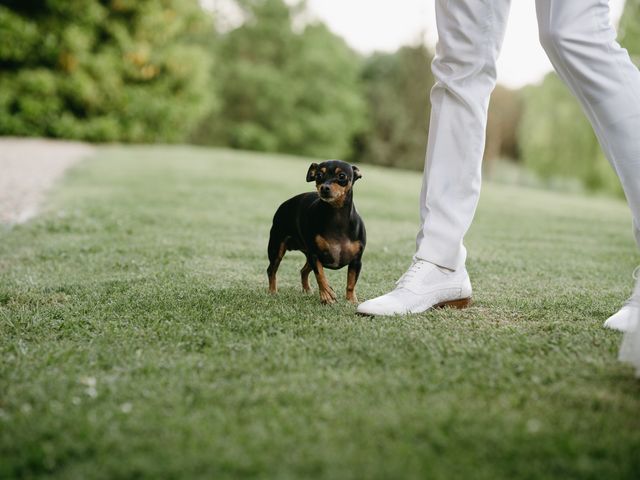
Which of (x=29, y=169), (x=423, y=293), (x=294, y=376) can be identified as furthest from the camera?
(x=29, y=169)

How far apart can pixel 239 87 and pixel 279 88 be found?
2054 mm

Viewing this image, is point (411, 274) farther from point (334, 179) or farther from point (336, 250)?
point (334, 179)

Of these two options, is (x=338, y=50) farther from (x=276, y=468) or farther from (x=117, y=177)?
(x=276, y=468)

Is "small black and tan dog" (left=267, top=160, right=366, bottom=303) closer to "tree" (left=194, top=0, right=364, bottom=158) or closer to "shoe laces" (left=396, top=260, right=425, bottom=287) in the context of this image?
"shoe laces" (left=396, top=260, right=425, bottom=287)

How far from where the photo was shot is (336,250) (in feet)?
9.82

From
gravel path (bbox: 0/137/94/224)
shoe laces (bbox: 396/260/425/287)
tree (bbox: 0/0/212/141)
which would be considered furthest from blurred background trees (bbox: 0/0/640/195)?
shoe laces (bbox: 396/260/425/287)

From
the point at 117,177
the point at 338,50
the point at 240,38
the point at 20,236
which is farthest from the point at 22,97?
the point at 338,50

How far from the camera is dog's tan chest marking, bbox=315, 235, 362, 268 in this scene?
2.99 meters

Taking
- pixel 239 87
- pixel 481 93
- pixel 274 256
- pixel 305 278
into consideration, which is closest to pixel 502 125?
pixel 239 87

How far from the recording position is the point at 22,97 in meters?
18.8

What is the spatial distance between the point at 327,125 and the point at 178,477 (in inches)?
1386

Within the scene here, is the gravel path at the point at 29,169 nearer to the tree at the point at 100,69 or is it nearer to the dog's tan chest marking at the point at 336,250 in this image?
the tree at the point at 100,69

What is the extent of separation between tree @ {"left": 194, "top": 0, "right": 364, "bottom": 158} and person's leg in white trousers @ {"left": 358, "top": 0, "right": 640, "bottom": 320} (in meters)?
31.8

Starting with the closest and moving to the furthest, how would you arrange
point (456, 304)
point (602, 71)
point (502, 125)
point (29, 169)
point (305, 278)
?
point (602, 71) → point (456, 304) → point (305, 278) → point (29, 169) → point (502, 125)
